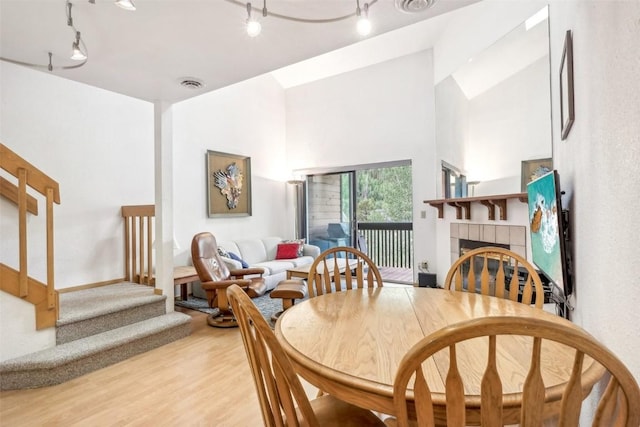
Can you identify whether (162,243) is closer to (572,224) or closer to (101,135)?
(101,135)

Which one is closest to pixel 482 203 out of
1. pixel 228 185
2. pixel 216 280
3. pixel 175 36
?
pixel 216 280

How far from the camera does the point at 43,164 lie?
3258 millimetres

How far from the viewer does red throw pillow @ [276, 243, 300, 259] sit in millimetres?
5422

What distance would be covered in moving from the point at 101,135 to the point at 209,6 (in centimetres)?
272

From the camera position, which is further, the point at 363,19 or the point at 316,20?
the point at 316,20

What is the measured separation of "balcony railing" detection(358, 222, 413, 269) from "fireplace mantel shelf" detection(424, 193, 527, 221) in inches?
45.0

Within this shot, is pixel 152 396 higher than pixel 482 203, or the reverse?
pixel 482 203

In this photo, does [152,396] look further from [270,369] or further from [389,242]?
[389,242]

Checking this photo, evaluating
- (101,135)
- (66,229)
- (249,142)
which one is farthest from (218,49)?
(249,142)

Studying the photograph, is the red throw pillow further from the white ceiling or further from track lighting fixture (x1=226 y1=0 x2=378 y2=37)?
track lighting fixture (x1=226 y1=0 x2=378 y2=37)

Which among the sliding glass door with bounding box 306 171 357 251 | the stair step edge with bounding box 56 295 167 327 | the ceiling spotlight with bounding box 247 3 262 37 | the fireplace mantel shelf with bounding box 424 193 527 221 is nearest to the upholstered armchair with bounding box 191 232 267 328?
the stair step edge with bounding box 56 295 167 327

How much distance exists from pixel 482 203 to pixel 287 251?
3.11 metres

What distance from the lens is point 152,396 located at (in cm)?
210

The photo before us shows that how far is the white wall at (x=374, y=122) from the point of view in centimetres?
500
